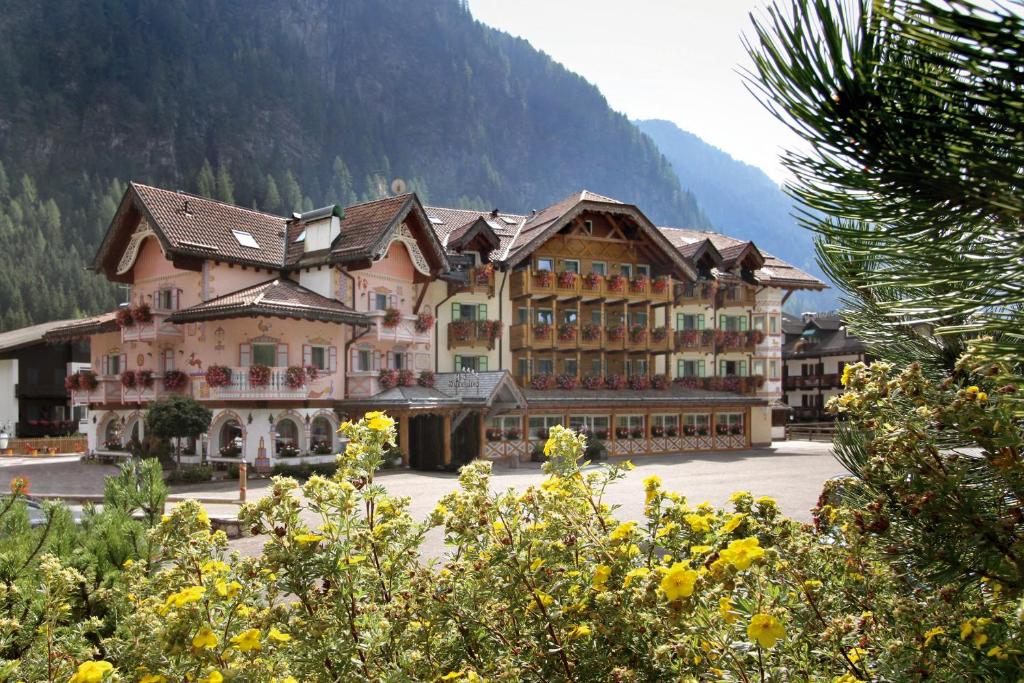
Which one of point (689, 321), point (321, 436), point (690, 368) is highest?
point (689, 321)

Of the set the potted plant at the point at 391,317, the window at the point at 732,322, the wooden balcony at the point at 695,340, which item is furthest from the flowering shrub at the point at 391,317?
the window at the point at 732,322

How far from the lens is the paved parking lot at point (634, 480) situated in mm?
21266

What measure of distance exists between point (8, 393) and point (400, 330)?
3648cm

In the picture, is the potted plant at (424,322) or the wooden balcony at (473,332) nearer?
the potted plant at (424,322)

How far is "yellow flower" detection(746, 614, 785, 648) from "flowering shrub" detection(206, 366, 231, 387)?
29.5m

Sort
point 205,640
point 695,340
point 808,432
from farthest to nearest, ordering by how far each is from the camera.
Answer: point 808,432 < point 695,340 < point 205,640

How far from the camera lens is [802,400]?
75.4 meters

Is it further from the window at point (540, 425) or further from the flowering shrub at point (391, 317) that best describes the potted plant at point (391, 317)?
the window at point (540, 425)

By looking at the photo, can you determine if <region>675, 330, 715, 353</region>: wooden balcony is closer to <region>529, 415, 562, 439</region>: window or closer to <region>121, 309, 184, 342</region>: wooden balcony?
<region>529, 415, 562, 439</region>: window

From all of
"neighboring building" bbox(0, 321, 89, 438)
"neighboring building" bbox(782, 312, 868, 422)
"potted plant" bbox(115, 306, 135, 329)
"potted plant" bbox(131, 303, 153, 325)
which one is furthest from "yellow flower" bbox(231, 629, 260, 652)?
"neighboring building" bbox(782, 312, 868, 422)

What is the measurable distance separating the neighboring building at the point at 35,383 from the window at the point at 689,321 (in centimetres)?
3875

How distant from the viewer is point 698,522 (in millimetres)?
4020

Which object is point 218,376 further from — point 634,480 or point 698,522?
point 698,522

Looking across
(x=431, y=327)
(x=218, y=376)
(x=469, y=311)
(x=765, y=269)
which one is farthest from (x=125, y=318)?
(x=765, y=269)
